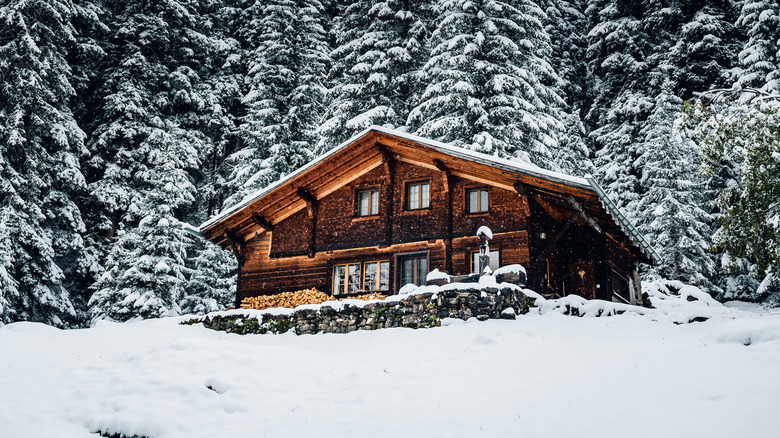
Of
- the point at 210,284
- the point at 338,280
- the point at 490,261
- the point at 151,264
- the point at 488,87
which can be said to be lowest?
the point at 338,280

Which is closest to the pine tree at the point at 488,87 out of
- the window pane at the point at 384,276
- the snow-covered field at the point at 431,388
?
the window pane at the point at 384,276

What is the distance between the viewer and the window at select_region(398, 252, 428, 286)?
65.4 feet

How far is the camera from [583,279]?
20.8m

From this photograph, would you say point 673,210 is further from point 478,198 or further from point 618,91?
point 618,91

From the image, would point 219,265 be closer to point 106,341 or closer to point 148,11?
point 106,341

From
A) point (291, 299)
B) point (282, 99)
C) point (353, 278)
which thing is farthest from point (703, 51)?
point (291, 299)

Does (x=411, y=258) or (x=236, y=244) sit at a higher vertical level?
(x=236, y=244)

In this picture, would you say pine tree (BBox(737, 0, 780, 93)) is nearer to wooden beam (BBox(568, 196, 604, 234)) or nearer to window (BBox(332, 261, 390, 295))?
wooden beam (BBox(568, 196, 604, 234))

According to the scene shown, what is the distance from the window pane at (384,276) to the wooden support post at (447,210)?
6.36 ft

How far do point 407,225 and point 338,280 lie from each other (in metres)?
2.90

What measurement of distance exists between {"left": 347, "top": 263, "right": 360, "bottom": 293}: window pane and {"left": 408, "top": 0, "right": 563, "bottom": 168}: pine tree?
814 centimetres

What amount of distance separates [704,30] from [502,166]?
74.7ft

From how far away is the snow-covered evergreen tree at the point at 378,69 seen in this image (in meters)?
30.4

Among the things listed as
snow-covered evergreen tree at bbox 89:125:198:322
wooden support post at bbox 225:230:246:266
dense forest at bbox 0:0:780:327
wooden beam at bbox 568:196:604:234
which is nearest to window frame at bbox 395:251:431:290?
wooden beam at bbox 568:196:604:234
